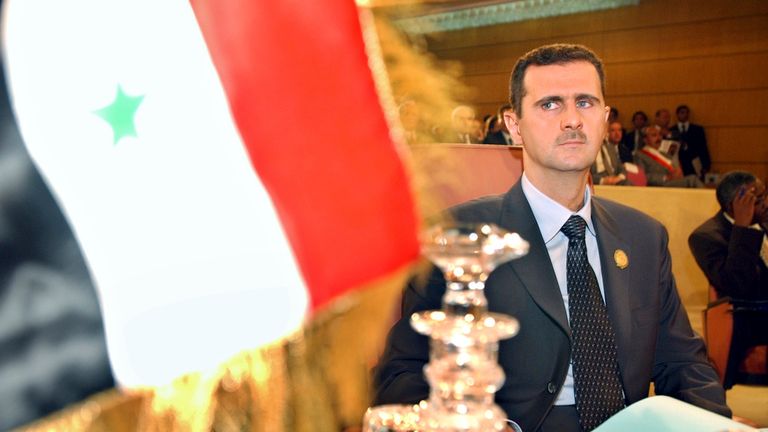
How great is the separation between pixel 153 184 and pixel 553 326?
39.9 inches

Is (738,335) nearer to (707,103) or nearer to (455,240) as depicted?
(455,240)

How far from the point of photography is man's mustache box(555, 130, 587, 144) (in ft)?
4.94

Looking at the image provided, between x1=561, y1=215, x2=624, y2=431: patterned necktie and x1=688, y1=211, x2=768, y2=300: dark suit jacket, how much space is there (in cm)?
155

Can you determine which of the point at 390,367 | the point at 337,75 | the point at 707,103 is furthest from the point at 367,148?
the point at 707,103

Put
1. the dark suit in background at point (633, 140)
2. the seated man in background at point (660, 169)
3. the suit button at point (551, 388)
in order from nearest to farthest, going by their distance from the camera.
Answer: the suit button at point (551, 388)
the seated man in background at point (660, 169)
the dark suit in background at point (633, 140)

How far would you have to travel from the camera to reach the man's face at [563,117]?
150 cm

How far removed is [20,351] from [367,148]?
0.25 m

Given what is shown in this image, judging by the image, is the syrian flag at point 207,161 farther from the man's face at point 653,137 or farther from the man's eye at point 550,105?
the man's face at point 653,137

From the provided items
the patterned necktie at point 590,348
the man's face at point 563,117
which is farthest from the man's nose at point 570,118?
the patterned necktie at point 590,348

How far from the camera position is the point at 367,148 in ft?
1.55

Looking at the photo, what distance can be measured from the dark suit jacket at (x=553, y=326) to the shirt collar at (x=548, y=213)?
0.07ft

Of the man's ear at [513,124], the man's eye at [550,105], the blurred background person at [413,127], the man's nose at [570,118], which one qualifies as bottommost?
the man's ear at [513,124]

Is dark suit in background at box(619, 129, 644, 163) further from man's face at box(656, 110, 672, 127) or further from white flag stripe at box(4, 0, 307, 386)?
white flag stripe at box(4, 0, 307, 386)

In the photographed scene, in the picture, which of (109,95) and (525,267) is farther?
(525,267)
